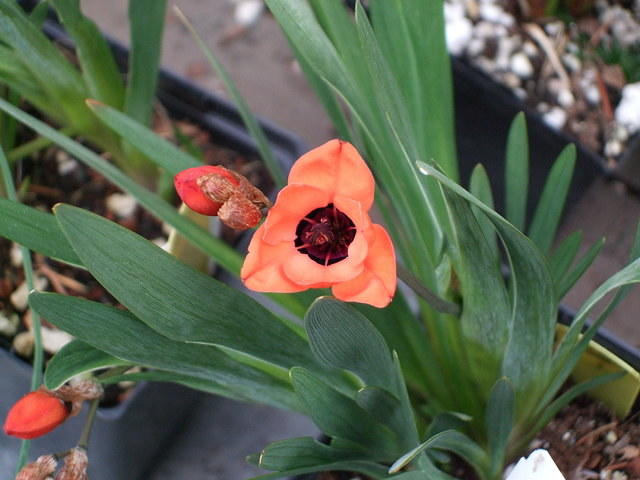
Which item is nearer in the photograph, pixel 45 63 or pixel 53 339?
pixel 45 63

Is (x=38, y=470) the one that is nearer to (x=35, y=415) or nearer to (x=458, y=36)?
(x=35, y=415)

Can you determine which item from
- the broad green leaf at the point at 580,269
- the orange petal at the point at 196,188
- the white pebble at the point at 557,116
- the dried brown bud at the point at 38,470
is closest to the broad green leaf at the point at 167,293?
the orange petal at the point at 196,188

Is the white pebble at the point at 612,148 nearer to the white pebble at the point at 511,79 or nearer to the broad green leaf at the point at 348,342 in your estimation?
the white pebble at the point at 511,79

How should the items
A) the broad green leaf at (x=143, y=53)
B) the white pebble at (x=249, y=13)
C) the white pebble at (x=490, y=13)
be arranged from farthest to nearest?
the white pebble at (x=249, y=13)
the white pebble at (x=490, y=13)
the broad green leaf at (x=143, y=53)

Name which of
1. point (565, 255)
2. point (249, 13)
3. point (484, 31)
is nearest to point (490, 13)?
point (484, 31)

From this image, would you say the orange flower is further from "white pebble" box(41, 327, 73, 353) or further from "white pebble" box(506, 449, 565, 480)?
"white pebble" box(41, 327, 73, 353)
